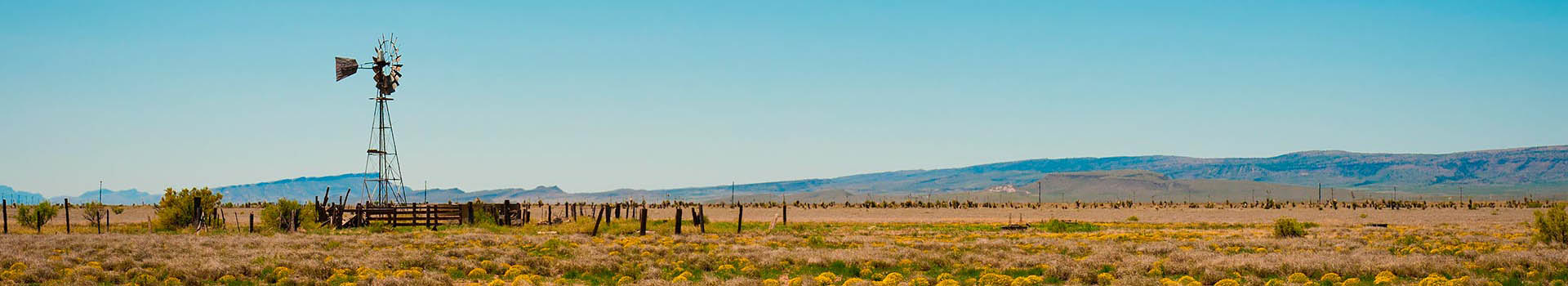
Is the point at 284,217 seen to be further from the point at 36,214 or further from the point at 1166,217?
the point at 1166,217

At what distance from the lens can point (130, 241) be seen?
30156mm

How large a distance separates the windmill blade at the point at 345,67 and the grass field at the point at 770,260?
1376 centimetres

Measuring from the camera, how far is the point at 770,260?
23781 mm

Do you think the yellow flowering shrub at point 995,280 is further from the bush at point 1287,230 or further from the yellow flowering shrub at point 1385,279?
the bush at point 1287,230

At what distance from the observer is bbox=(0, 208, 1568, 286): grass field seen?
65.1ft

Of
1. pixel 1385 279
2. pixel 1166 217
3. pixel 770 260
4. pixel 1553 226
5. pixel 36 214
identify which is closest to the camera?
pixel 1385 279

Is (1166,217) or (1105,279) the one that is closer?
(1105,279)

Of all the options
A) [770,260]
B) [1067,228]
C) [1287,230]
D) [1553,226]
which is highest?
[1553,226]

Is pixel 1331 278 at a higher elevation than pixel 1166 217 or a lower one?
higher

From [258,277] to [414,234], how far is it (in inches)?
561

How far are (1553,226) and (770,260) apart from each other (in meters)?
19.5

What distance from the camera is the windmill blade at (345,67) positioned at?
46375 millimetres

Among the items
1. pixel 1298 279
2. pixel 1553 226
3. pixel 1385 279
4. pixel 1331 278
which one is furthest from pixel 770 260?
pixel 1553 226

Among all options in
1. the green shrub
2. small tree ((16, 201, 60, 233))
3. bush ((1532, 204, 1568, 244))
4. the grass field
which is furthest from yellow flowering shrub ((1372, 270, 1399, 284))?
small tree ((16, 201, 60, 233))
